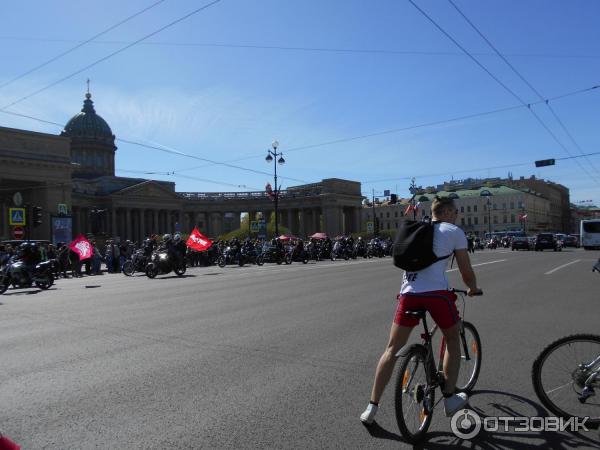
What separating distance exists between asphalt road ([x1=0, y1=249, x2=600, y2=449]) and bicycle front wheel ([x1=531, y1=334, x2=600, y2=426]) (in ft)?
0.73

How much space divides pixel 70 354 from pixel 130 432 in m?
3.24

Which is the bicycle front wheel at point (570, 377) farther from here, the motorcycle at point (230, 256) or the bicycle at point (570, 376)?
the motorcycle at point (230, 256)

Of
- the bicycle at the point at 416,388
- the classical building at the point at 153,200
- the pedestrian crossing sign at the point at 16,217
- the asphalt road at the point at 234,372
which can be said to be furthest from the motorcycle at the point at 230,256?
the classical building at the point at 153,200

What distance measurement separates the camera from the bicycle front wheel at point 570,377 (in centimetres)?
447

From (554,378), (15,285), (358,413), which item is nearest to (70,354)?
(358,413)

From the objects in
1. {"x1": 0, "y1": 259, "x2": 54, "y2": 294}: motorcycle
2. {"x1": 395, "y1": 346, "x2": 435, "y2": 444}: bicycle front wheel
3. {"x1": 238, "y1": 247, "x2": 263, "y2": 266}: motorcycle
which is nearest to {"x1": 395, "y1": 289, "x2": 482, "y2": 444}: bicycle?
{"x1": 395, "y1": 346, "x2": 435, "y2": 444}: bicycle front wheel

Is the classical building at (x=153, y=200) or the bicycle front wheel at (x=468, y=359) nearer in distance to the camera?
the bicycle front wheel at (x=468, y=359)

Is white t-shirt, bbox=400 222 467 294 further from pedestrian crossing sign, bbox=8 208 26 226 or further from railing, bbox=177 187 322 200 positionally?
railing, bbox=177 187 322 200

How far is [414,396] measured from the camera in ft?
13.8

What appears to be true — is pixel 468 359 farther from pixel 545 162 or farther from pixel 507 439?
pixel 545 162

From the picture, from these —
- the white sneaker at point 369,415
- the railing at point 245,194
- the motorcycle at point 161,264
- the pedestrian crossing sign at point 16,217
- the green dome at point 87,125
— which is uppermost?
the green dome at point 87,125

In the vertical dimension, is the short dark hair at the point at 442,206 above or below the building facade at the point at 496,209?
below

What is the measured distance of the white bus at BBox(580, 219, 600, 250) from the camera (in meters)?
57.8

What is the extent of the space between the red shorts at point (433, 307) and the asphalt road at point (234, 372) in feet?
2.89
